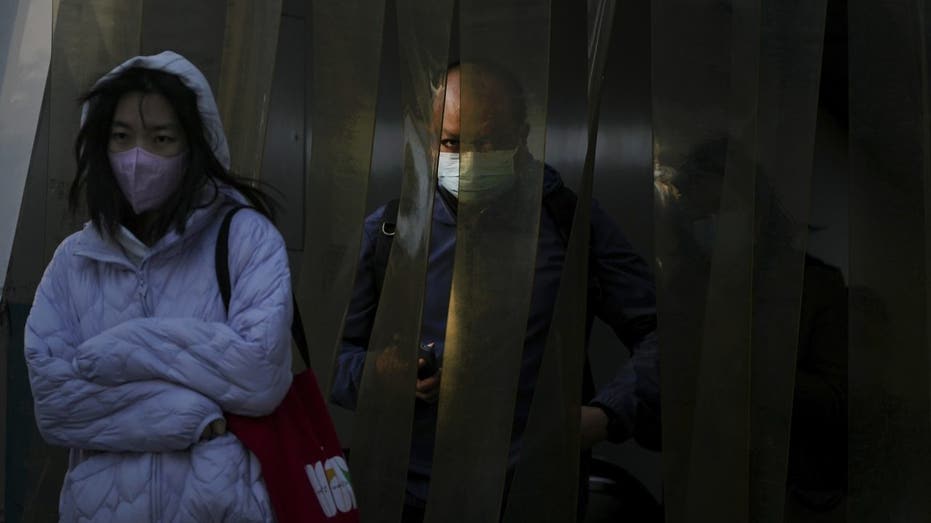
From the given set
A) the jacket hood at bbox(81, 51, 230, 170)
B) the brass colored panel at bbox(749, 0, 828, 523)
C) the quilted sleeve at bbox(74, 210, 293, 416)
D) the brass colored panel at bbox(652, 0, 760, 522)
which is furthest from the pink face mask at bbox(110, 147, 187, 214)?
the brass colored panel at bbox(749, 0, 828, 523)

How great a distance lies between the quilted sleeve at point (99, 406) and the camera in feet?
8.43

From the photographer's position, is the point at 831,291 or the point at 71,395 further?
the point at 831,291

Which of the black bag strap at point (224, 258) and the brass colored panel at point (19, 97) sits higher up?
the brass colored panel at point (19, 97)

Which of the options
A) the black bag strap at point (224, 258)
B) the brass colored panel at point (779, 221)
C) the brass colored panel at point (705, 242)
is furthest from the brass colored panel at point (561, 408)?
the black bag strap at point (224, 258)

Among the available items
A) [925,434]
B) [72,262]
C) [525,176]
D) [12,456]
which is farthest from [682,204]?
[12,456]

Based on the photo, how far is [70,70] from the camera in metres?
4.03

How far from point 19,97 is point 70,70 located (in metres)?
0.16

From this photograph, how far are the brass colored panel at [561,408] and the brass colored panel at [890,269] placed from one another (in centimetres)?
66

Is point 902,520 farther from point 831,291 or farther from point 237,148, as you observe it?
point 237,148

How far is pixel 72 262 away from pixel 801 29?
6.18 feet

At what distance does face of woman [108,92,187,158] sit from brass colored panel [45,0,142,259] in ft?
4.00

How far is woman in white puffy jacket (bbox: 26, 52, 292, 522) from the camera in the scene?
8.46 ft

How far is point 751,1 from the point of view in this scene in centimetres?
360

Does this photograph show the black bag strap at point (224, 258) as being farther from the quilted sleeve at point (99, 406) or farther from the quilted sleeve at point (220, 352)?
the quilted sleeve at point (99, 406)
